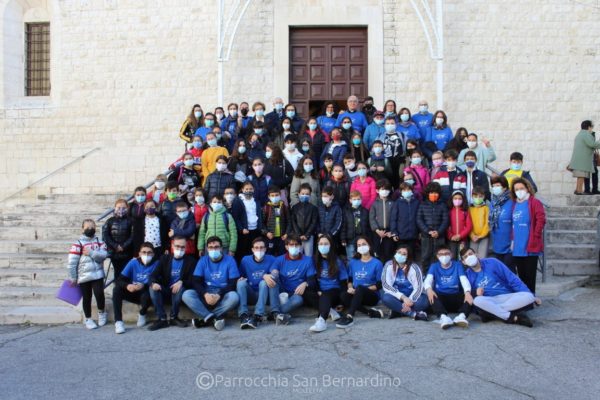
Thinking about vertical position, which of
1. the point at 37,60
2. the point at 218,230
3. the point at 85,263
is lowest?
the point at 85,263

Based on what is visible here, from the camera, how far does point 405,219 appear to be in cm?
828

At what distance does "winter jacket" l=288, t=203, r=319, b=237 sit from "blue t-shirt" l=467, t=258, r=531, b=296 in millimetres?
2221

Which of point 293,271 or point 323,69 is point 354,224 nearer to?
point 293,271

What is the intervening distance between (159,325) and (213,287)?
82 cm

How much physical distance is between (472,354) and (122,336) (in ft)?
13.4

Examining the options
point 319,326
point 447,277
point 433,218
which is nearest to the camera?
point 319,326

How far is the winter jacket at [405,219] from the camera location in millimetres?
8258

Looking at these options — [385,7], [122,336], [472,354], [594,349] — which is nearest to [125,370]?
[122,336]

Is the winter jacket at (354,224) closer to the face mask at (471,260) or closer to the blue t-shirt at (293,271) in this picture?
the blue t-shirt at (293,271)

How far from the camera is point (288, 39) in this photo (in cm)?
1425

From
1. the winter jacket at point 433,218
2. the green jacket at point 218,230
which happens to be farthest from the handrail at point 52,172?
the winter jacket at point 433,218

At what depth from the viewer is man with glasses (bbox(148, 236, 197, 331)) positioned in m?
7.53

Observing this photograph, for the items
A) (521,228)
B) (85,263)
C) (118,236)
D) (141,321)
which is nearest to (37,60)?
(118,236)

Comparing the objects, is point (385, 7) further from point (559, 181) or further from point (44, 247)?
point (44, 247)
